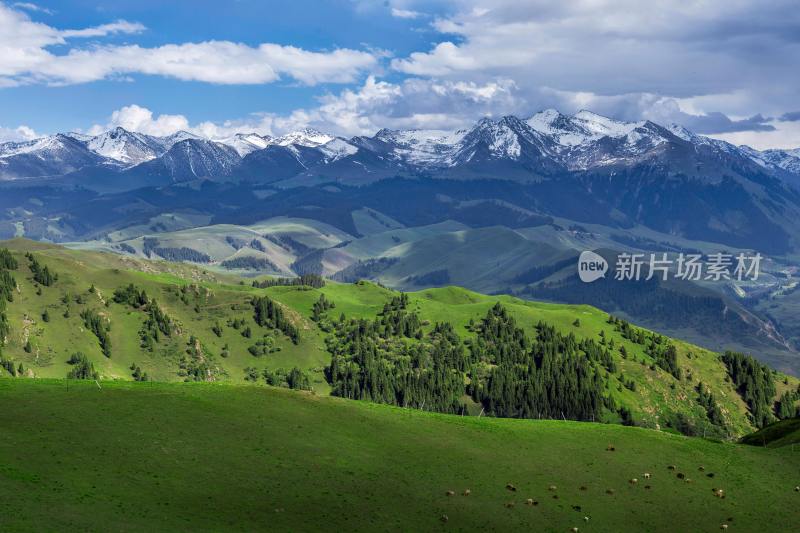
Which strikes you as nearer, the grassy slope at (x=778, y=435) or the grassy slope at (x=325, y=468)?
the grassy slope at (x=325, y=468)

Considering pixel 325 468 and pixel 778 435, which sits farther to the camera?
pixel 778 435

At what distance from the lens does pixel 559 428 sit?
5399 inches

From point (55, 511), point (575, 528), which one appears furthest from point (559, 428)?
point (55, 511)

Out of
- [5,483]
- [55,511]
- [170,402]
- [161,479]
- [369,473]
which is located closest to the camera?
[55,511]

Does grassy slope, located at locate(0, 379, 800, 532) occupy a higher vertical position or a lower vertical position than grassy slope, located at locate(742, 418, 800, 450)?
higher

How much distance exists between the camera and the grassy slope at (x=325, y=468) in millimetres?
84562

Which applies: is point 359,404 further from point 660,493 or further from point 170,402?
point 660,493

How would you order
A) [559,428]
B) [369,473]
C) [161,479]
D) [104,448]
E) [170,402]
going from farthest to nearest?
[559,428]
[170,402]
[369,473]
[104,448]
[161,479]

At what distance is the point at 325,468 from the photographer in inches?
4080

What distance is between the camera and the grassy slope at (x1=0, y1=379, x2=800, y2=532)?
277 ft

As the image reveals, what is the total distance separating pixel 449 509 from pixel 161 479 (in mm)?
34633

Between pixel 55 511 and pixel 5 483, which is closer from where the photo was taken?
pixel 55 511

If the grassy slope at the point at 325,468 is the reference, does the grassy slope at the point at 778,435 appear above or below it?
below

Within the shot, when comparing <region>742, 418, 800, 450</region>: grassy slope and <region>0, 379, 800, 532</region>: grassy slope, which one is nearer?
<region>0, 379, 800, 532</region>: grassy slope
